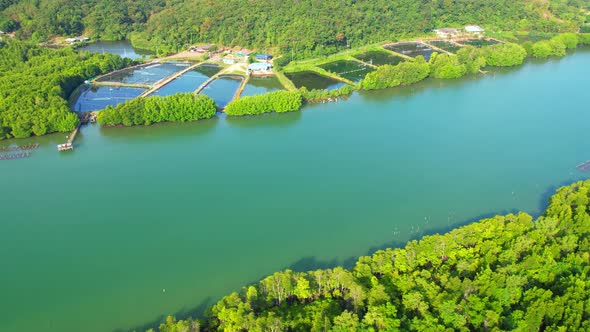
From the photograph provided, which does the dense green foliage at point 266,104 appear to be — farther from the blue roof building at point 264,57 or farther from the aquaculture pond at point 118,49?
the aquaculture pond at point 118,49

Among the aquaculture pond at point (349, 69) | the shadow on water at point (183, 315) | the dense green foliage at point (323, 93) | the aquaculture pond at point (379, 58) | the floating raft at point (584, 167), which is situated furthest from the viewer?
the aquaculture pond at point (379, 58)

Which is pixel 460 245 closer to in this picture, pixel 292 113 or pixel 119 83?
pixel 292 113

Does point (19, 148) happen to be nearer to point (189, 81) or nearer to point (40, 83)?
point (40, 83)

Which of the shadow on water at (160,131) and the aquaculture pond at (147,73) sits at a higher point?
the aquaculture pond at (147,73)

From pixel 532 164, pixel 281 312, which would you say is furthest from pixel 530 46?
pixel 281 312

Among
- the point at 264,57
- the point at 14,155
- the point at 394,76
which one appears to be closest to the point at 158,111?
the point at 14,155

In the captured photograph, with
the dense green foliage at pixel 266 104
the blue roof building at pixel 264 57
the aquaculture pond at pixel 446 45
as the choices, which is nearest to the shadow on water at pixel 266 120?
the dense green foliage at pixel 266 104
